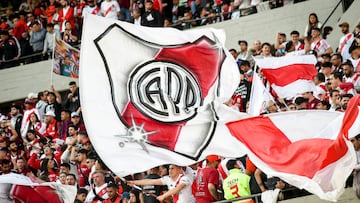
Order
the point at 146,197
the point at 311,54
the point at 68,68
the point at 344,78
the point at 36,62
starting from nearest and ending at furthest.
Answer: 1. the point at 146,197
2. the point at 344,78
3. the point at 311,54
4. the point at 68,68
5. the point at 36,62

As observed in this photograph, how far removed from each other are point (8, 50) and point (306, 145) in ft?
44.4

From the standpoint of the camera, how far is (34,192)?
51.5 ft

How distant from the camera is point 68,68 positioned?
20328mm

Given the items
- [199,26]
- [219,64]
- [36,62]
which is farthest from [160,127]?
[36,62]

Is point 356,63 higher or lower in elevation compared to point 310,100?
higher

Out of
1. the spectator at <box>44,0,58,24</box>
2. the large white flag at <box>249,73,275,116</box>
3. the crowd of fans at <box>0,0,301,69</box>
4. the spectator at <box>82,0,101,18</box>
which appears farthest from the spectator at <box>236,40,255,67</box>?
the spectator at <box>44,0,58,24</box>

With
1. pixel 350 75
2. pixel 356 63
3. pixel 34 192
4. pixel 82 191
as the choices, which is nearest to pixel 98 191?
pixel 82 191

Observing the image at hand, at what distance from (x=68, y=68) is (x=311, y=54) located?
15.9ft

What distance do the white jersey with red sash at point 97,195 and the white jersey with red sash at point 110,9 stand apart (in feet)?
25.1

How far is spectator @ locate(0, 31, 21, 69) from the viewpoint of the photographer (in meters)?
25.4

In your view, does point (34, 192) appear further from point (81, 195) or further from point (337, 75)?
point (337, 75)

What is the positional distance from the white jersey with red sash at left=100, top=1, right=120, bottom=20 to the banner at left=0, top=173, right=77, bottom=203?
8.49 m

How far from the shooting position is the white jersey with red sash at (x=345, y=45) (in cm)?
1850

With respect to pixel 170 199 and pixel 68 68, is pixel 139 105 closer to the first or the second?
pixel 170 199
